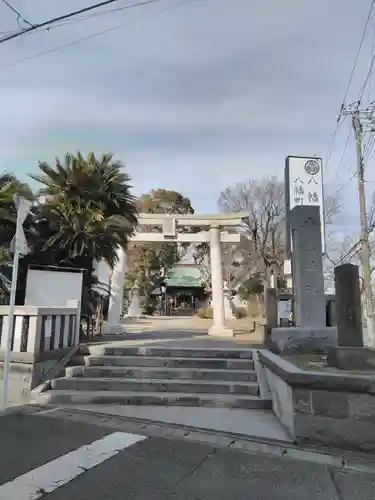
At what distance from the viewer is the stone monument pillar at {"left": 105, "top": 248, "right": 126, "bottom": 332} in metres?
13.3

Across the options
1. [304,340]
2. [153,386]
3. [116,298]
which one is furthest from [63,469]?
[116,298]

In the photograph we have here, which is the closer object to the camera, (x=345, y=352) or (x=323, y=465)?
(x=323, y=465)

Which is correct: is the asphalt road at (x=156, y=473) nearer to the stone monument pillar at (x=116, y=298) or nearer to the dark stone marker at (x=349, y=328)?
the dark stone marker at (x=349, y=328)

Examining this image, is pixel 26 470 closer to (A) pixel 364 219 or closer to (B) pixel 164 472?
(B) pixel 164 472

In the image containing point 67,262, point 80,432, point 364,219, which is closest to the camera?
point 80,432

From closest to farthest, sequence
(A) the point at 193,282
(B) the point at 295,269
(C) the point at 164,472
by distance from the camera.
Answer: (C) the point at 164,472, (B) the point at 295,269, (A) the point at 193,282

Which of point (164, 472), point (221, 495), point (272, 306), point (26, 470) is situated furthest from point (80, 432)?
point (272, 306)

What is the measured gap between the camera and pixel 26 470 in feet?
10.7

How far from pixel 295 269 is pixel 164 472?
5.26 meters

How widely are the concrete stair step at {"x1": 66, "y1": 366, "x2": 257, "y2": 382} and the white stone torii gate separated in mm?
6908

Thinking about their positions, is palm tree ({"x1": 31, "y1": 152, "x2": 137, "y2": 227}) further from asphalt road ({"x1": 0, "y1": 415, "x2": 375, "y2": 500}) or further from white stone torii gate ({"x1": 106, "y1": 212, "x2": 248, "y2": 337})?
asphalt road ({"x1": 0, "y1": 415, "x2": 375, "y2": 500})

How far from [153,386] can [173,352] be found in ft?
3.63

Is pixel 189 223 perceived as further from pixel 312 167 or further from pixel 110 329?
pixel 312 167

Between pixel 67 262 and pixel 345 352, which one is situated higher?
pixel 67 262
